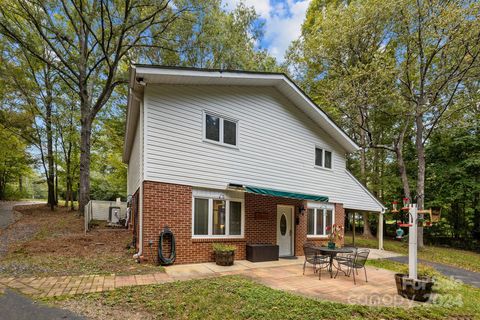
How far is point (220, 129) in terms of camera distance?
9.83m

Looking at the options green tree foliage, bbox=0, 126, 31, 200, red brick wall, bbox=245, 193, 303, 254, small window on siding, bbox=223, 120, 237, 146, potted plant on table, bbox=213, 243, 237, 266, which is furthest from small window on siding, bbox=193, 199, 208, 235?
green tree foliage, bbox=0, 126, 31, 200

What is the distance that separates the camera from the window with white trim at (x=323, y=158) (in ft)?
44.3

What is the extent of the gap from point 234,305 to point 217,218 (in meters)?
4.48

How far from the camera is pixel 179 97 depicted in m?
8.98

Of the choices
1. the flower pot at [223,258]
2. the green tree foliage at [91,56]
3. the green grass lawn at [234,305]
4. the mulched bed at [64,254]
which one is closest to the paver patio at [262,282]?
the flower pot at [223,258]

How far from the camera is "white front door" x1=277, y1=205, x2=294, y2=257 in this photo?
11430 mm

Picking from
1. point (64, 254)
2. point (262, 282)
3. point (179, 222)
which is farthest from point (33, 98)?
point (262, 282)

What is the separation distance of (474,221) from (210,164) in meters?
21.8

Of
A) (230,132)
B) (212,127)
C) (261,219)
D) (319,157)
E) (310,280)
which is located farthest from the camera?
(319,157)

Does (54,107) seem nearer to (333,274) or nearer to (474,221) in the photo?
(333,274)

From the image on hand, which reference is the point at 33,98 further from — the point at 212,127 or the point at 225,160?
the point at 225,160

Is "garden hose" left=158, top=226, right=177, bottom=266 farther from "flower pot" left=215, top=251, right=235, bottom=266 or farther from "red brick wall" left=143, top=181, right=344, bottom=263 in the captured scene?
"flower pot" left=215, top=251, right=235, bottom=266

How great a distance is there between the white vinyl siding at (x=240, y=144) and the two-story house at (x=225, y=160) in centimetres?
3

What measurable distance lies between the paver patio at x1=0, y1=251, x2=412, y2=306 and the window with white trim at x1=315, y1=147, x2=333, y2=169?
233 inches
